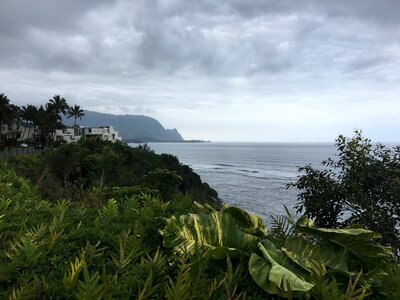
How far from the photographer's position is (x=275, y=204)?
45969 millimetres

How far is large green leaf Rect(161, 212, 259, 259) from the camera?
2535mm

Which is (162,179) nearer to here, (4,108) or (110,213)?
(110,213)

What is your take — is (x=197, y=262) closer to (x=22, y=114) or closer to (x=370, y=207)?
(x=370, y=207)

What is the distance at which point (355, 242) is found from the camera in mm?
2484

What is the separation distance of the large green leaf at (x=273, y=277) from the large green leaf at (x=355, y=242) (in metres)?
0.45

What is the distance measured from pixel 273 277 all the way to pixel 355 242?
78 centimetres

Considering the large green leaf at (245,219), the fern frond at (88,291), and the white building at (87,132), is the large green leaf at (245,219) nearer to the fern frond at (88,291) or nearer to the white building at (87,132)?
the fern frond at (88,291)

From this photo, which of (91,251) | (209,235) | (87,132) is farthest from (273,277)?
(87,132)

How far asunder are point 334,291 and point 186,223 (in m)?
1.31

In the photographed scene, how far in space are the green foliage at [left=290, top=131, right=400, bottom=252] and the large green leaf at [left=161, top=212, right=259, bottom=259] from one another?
5.15 meters

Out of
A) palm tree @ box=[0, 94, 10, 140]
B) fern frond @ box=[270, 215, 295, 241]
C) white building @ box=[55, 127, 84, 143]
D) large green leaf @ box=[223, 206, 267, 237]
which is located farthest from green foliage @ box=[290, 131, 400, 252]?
white building @ box=[55, 127, 84, 143]

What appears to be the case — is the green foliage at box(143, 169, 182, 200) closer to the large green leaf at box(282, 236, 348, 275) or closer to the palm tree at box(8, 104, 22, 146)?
the large green leaf at box(282, 236, 348, 275)

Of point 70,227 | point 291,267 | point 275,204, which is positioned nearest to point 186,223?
point 291,267

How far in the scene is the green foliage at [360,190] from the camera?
6.89 m
